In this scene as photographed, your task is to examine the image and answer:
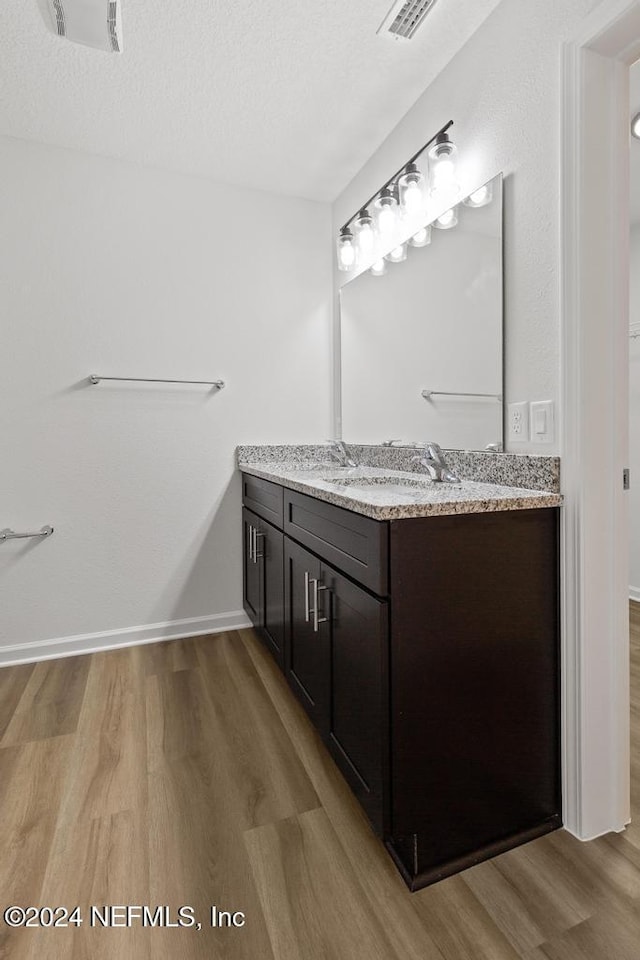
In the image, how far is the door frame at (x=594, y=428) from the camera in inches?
47.1

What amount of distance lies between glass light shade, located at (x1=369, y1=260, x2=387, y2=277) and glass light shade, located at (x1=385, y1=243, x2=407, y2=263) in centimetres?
4

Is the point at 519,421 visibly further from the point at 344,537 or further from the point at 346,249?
the point at 346,249

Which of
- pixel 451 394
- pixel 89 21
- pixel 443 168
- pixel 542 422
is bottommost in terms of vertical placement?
pixel 542 422

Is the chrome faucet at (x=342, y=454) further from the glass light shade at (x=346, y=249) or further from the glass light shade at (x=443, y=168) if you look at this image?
the glass light shade at (x=443, y=168)

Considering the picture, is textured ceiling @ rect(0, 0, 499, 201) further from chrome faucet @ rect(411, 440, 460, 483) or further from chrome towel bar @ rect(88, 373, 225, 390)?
chrome faucet @ rect(411, 440, 460, 483)

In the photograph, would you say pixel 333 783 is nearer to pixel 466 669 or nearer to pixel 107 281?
pixel 466 669

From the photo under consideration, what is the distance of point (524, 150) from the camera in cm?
140

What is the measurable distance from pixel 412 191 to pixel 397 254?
0.24 meters

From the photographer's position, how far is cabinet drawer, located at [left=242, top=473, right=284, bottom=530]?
75.7 inches

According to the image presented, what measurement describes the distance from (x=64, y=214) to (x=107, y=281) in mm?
318

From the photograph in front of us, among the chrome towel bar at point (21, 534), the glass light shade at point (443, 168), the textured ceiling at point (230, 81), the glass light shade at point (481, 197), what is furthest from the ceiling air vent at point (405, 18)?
the chrome towel bar at point (21, 534)

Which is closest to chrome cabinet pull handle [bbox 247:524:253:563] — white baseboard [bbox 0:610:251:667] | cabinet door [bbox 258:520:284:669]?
cabinet door [bbox 258:520:284:669]

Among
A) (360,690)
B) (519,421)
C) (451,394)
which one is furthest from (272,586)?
(519,421)

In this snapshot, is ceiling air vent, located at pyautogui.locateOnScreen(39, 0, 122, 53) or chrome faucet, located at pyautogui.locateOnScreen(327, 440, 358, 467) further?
chrome faucet, located at pyautogui.locateOnScreen(327, 440, 358, 467)
